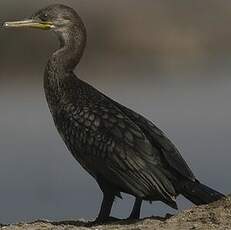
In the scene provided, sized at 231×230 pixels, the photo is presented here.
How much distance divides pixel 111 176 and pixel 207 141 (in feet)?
31.0

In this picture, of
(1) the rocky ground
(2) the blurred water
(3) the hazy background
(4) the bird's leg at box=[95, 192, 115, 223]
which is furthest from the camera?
(3) the hazy background

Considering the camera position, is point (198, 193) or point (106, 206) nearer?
point (198, 193)

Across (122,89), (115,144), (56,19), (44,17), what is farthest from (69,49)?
(122,89)

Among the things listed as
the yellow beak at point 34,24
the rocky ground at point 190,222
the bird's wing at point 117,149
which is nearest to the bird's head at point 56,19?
the yellow beak at point 34,24

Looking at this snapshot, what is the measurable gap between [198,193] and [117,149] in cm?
72

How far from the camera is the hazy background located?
1805 cm

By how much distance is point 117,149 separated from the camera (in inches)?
460

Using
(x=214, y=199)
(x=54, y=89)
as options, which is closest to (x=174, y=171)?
(x=214, y=199)

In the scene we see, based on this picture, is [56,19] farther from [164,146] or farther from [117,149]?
[164,146]

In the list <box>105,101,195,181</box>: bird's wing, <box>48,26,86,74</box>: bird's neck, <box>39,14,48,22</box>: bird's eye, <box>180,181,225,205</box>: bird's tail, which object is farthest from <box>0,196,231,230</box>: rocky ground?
<box>39,14,48,22</box>: bird's eye

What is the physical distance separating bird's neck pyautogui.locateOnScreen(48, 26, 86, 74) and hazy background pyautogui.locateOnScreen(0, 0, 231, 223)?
→ 119 inches

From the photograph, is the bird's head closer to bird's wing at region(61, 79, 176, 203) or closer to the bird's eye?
the bird's eye

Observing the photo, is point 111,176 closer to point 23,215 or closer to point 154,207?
point 154,207

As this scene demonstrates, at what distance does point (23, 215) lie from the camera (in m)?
17.0
